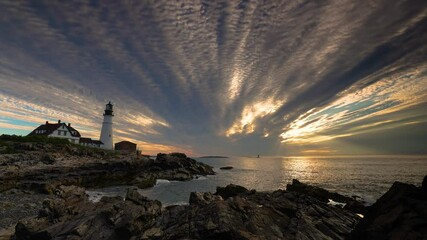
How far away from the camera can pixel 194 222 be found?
16.1 m

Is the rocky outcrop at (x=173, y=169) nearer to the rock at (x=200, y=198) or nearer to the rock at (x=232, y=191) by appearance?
the rock at (x=232, y=191)

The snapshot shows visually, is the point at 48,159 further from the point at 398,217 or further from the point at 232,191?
the point at 398,217

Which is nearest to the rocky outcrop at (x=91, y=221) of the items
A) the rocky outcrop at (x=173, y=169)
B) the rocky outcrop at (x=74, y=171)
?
the rocky outcrop at (x=74, y=171)

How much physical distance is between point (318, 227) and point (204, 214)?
8.60 meters

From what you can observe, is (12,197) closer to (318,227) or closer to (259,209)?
(259,209)

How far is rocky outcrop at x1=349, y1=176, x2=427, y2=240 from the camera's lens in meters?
10.5

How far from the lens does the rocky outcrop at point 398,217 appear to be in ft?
34.4

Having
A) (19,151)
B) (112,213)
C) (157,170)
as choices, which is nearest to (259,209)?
(112,213)

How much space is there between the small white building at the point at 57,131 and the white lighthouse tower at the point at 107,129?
11170mm

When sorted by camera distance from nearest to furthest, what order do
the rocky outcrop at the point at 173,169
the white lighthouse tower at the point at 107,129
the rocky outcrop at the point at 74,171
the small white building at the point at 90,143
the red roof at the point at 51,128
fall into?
the rocky outcrop at the point at 74,171 → the rocky outcrop at the point at 173,169 → the red roof at the point at 51,128 → the white lighthouse tower at the point at 107,129 → the small white building at the point at 90,143

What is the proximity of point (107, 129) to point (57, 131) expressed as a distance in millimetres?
18951

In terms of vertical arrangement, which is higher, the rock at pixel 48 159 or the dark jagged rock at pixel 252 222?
the rock at pixel 48 159

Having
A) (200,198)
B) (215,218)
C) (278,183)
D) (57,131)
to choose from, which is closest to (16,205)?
(200,198)

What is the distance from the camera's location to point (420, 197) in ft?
39.6
